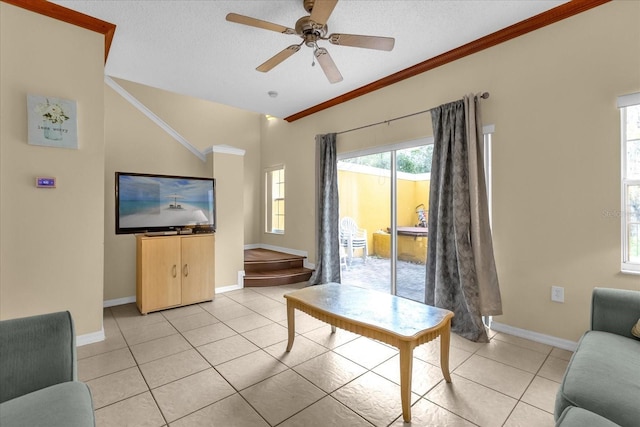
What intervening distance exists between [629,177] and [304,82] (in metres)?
3.31

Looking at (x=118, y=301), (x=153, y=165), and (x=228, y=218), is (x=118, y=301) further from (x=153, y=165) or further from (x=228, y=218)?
(x=153, y=165)

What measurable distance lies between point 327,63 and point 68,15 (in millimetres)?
2170

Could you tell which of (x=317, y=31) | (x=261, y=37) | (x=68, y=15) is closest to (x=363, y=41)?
(x=317, y=31)

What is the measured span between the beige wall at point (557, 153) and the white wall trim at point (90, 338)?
12.1 ft

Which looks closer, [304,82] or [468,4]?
[468,4]

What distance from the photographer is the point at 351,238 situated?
177 inches

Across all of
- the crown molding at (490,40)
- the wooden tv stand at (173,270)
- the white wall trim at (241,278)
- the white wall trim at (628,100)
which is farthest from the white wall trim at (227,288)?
the white wall trim at (628,100)

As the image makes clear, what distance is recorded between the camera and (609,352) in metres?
1.42

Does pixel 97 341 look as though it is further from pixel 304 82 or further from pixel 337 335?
pixel 304 82

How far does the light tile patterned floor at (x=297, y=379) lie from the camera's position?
5.39 ft

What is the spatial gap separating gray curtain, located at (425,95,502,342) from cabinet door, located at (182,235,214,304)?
2640 mm

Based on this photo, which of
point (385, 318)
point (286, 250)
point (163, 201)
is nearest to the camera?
point (385, 318)

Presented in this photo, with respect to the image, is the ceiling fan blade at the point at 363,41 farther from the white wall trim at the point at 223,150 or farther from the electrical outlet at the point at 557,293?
the electrical outlet at the point at 557,293

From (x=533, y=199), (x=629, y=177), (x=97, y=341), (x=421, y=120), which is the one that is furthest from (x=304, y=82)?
(x=97, y=341)
